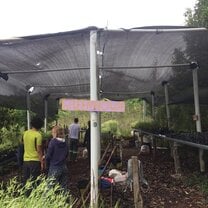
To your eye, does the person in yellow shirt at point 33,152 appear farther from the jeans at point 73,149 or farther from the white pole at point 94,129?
the jeans at point 73,149

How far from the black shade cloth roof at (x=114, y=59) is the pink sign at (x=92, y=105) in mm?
1037

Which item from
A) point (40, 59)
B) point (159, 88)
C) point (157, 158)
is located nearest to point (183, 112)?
point (159, 88)

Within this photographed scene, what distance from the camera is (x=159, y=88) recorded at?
528 inches

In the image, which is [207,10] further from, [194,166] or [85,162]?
[85,162]

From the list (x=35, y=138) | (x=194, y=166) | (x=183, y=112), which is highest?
(x=183, y=112)

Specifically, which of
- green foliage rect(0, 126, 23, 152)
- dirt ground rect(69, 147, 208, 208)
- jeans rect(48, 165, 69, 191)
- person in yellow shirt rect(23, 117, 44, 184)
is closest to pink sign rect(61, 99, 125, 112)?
person in yellow shirt rect(23, 117, 44, 184)

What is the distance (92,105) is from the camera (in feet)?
18.8

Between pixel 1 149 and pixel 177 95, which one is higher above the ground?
pixel 177 95

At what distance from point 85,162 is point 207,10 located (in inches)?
205

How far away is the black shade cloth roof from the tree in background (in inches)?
86.2

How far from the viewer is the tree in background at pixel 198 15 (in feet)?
39.9

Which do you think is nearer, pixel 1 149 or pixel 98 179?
pixel 98 179

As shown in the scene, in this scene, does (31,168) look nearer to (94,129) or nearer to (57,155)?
(57,155)

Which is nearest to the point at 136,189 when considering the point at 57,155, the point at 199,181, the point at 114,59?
the point at 57,155
